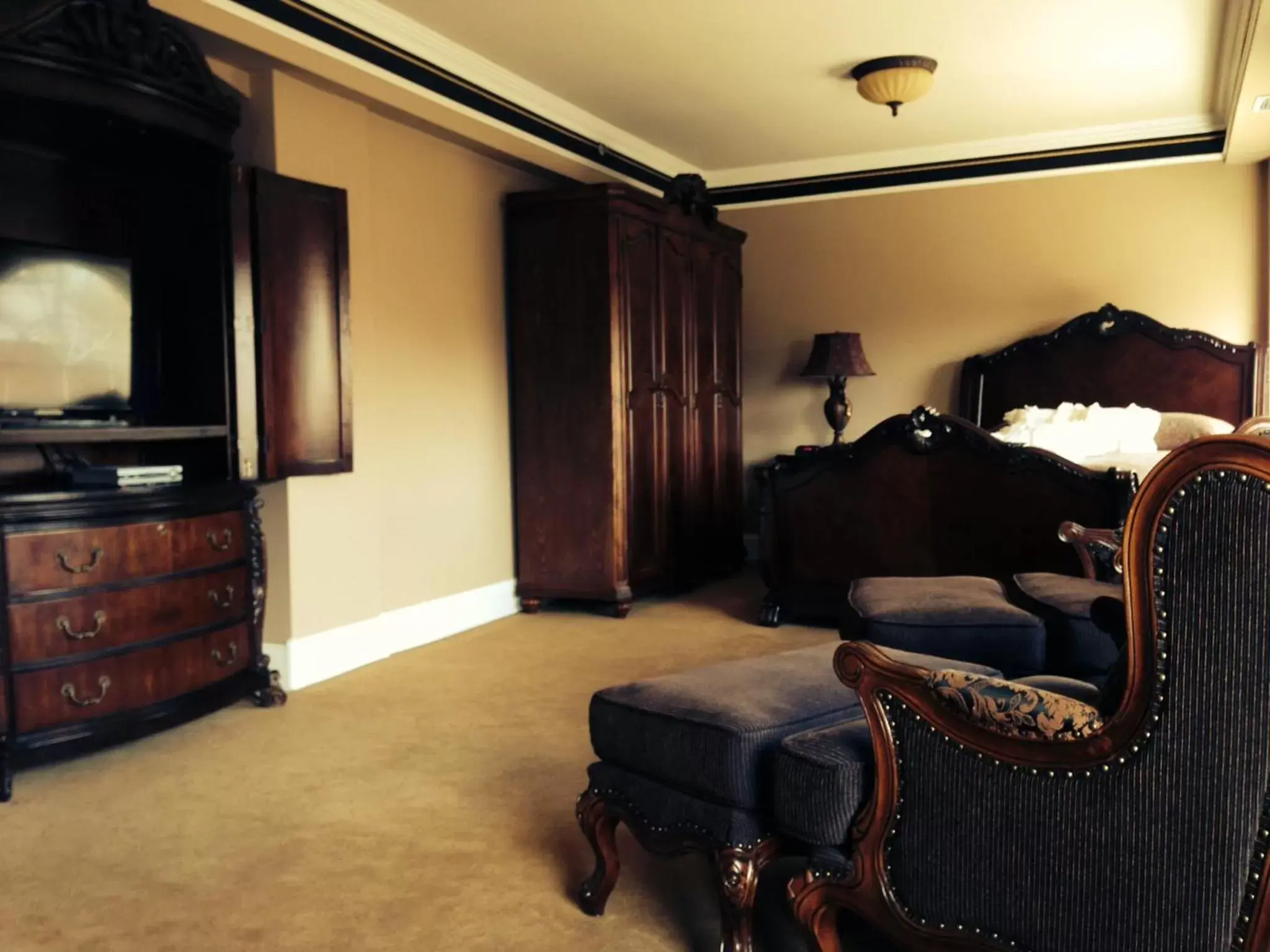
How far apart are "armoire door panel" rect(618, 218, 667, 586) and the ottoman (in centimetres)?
300

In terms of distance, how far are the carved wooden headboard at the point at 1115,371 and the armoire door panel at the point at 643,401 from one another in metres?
1.93

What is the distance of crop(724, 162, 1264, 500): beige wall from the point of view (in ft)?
18.2

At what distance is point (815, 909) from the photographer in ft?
5.49

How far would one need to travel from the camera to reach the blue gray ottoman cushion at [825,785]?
1.63 meters

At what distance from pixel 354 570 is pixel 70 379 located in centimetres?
123

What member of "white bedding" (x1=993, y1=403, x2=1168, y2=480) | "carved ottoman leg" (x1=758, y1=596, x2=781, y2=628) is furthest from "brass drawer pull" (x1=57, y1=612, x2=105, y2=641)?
"white bedding" (x1=993, y1=403, x2=1168, y2=480)

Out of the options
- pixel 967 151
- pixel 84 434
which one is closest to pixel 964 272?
pixel 967 151

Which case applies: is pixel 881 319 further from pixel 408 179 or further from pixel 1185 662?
pixel 1185 662

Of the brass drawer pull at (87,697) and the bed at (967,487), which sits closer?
the brass drawer pull at (87,697)

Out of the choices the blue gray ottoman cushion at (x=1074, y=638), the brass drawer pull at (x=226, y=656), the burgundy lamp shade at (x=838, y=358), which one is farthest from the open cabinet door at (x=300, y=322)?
the burgundy lamp shade at (x=838, y=358)

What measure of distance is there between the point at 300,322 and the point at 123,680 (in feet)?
4.37

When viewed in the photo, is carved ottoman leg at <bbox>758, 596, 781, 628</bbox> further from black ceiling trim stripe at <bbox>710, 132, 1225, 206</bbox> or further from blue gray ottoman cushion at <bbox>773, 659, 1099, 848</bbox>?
blue gray ottoman cushion at <bbox>773, 659, 1099, 848</bbox>

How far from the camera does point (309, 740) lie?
126 inches

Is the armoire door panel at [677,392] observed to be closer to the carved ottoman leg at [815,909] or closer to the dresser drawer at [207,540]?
the dresser drawer at [207,540]
